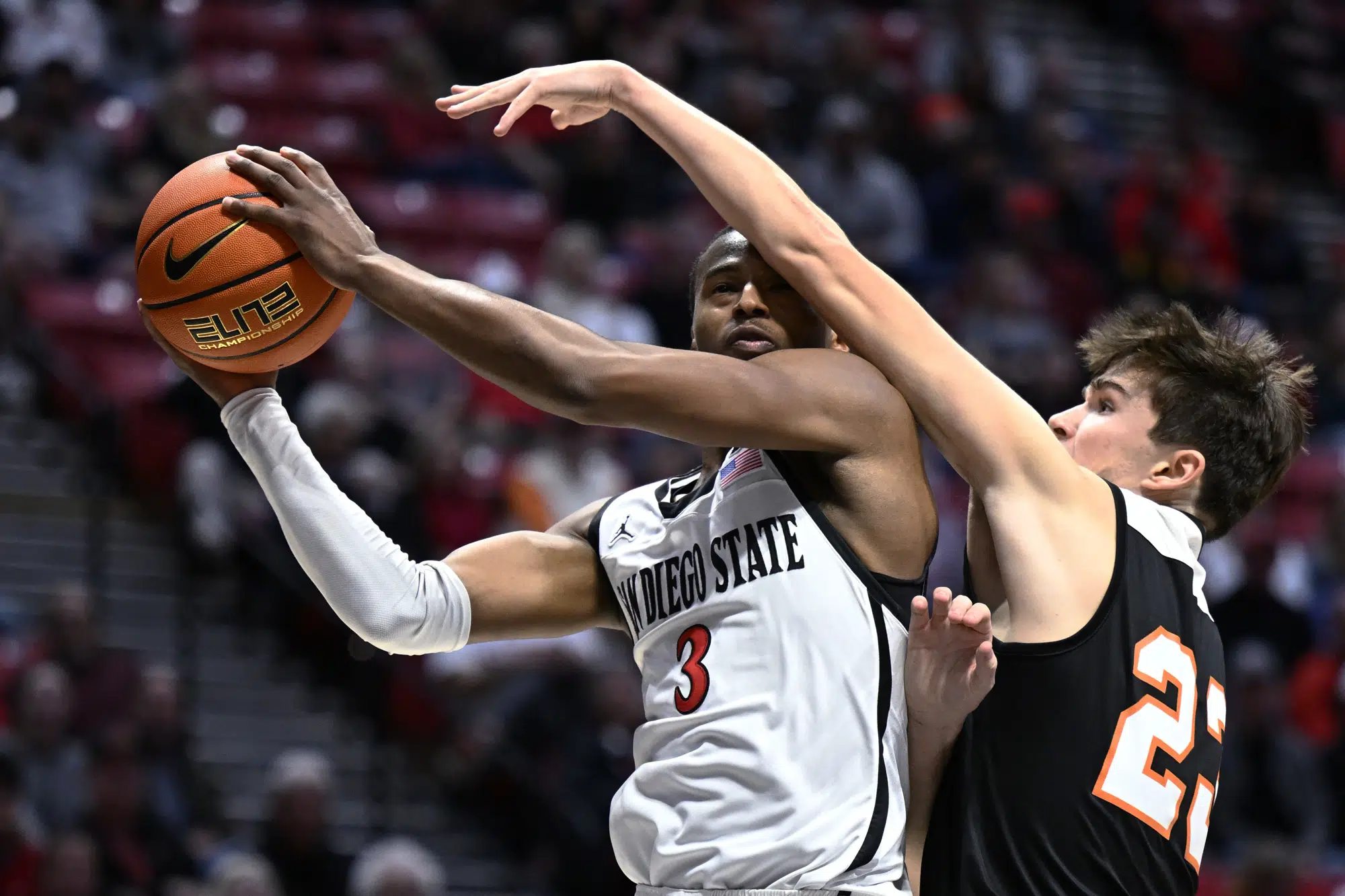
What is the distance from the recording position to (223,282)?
314 cm

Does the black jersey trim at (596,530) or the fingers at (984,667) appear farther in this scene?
the black jersey trim at (596,530)

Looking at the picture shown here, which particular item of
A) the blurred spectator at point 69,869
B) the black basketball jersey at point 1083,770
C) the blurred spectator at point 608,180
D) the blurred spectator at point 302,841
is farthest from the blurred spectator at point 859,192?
the black basketball jersey at point 1083,770

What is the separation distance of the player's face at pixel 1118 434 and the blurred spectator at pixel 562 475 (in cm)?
452

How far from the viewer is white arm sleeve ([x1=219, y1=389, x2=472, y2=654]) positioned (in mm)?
3260

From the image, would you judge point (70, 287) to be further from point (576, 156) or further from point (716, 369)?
point (716, 369)

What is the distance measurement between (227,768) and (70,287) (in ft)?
8.72

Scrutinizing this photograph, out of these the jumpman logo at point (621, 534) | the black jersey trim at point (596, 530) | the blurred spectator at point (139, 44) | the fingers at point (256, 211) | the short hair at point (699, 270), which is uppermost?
the fingers at point (256, 211)

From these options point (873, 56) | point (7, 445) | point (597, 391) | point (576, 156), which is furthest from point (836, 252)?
point (873, 56)

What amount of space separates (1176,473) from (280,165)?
1.98m

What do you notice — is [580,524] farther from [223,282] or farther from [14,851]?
[14,851]

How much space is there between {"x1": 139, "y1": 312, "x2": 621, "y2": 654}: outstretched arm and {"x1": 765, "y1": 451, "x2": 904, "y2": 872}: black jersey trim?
0.64 metres

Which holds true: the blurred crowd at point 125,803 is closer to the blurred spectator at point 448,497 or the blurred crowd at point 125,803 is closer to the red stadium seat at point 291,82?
the blurred spectator at point 448,497

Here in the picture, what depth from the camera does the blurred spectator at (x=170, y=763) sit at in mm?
6781

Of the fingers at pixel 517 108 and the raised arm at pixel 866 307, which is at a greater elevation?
the fingers at pixel 517 108
